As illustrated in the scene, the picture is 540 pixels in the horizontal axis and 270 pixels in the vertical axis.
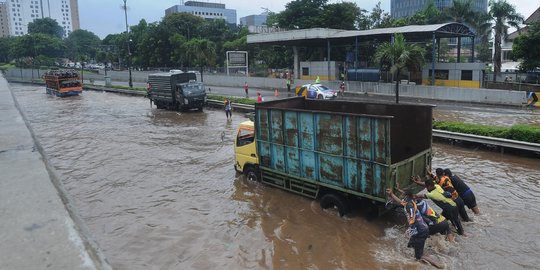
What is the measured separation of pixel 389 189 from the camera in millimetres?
9094

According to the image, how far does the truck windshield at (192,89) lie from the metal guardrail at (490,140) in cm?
1827

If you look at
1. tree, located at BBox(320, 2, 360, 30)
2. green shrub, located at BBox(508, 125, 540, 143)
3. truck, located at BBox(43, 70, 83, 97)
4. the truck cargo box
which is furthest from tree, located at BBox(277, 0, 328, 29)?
the truck cargo box

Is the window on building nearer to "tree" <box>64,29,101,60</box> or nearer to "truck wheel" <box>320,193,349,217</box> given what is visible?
"truck wheel" <box>320,193,349,217</box>

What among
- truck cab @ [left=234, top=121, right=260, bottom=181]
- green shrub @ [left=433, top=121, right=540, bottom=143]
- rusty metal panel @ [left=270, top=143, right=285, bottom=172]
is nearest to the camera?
rusty metal panel @ [left=270, top=143, right=285, bottom=172]

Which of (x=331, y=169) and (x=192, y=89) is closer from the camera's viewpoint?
(x=331, y=169)

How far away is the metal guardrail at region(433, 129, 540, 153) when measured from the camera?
599 inches

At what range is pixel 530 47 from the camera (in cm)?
3344

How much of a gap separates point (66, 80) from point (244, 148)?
40.3 metres

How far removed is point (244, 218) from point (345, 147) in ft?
10.6

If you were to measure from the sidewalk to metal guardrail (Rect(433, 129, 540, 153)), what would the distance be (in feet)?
50.8

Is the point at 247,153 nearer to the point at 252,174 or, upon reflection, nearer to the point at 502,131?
the point at 252,174

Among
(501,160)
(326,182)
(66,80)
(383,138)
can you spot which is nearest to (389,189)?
(383,138)

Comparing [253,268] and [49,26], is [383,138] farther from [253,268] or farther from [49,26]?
[49,26]

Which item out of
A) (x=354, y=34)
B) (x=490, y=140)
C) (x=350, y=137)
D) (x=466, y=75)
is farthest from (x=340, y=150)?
(x=354, y=34)
